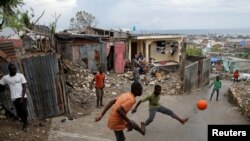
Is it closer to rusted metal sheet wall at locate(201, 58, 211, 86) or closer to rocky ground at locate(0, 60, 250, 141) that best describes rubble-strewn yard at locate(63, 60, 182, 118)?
rocky ground at locate(0, 60, 250, 141)

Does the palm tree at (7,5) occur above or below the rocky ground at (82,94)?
above

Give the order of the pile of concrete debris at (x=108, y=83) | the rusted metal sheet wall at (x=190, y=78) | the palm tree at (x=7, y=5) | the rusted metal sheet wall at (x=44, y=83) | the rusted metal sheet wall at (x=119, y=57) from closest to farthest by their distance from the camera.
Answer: the palm tree at (x=7, y=5)
the rusted metal sheet wall at (x=44, y=83)
the pile of concrete debris at (x=108, y=83)
the rusted metal sheet wall at (x=190, y=78)
the rusted metal sheet wall at (x=119, y=57)

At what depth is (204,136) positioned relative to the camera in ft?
33.2

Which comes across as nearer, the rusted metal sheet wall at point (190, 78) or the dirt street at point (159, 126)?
the dirt street at point (159, 126)

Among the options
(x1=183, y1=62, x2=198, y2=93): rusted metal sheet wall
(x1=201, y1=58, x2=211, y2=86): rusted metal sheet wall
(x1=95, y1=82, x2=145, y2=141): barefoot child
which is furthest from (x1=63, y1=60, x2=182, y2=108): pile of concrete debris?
(x1=95, y1=82, x2=145, y2=141): barefoot child

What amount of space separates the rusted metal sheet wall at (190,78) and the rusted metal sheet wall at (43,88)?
9596 millimetres

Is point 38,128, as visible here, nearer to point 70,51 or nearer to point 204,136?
point 204,136

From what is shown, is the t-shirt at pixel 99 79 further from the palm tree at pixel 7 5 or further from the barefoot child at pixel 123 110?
the barefoot child at pixel 123 110

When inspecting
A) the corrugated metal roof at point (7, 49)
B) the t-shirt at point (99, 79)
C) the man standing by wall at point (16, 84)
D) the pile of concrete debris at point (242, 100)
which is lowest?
the pile of concrete debris at point (242, 100)

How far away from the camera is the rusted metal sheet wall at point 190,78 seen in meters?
19.6

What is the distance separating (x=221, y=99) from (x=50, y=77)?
11032mm

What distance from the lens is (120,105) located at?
6199 millimetres

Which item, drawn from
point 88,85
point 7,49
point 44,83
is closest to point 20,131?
point 44,83

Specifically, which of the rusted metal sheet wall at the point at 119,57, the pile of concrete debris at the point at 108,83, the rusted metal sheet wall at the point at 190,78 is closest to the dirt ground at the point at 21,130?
the pile of concrete debris at the point at 108,83
